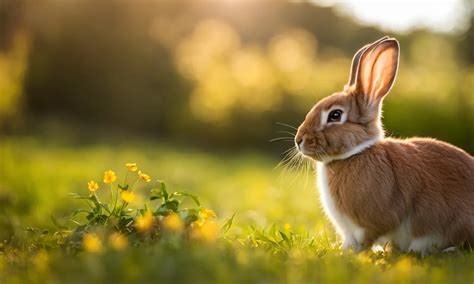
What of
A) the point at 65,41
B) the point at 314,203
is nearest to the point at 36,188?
the point at 314,203

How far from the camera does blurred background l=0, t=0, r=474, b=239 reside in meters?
10.4

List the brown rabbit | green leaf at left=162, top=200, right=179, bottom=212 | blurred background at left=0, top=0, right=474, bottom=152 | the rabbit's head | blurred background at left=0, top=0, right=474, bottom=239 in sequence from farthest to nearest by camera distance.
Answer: blurred background at left=0, top=0, right=474, bottom=152
blurred background at left=0, top=0, right=474, bottom=239
the rabbit's head
the brown rabbit
green leaf at left=162, top=200, right=179, bottom=212

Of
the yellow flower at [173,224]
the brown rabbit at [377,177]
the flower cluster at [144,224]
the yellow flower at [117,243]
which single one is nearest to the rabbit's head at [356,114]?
the brown rabbit at [377,177]

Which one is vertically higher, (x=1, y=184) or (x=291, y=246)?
(x=291, y=246)

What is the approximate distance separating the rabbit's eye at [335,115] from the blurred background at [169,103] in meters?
1.39

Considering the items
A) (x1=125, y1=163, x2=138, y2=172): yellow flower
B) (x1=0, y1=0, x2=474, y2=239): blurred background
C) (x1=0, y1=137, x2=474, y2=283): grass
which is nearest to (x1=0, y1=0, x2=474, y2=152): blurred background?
(x1=0, y1=0, x2=474, y2=239): blurred background

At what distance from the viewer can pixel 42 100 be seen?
2248cm

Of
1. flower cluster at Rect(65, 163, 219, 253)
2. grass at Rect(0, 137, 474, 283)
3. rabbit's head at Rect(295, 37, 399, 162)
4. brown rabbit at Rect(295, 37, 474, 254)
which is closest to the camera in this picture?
grass at Rect(0, 137, 474, 283)

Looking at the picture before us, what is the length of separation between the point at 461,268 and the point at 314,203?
4.88m

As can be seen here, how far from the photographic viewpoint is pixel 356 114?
16.8 feet

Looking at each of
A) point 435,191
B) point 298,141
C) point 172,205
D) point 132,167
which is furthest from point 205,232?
point 435,191

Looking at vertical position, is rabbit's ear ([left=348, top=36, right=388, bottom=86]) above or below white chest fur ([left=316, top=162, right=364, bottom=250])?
above

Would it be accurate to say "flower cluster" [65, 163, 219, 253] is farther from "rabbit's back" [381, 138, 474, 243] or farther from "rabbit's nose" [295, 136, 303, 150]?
"rabbit's back" [381, 138, 474, 243]

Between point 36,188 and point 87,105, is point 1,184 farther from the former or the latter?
point 87,105
